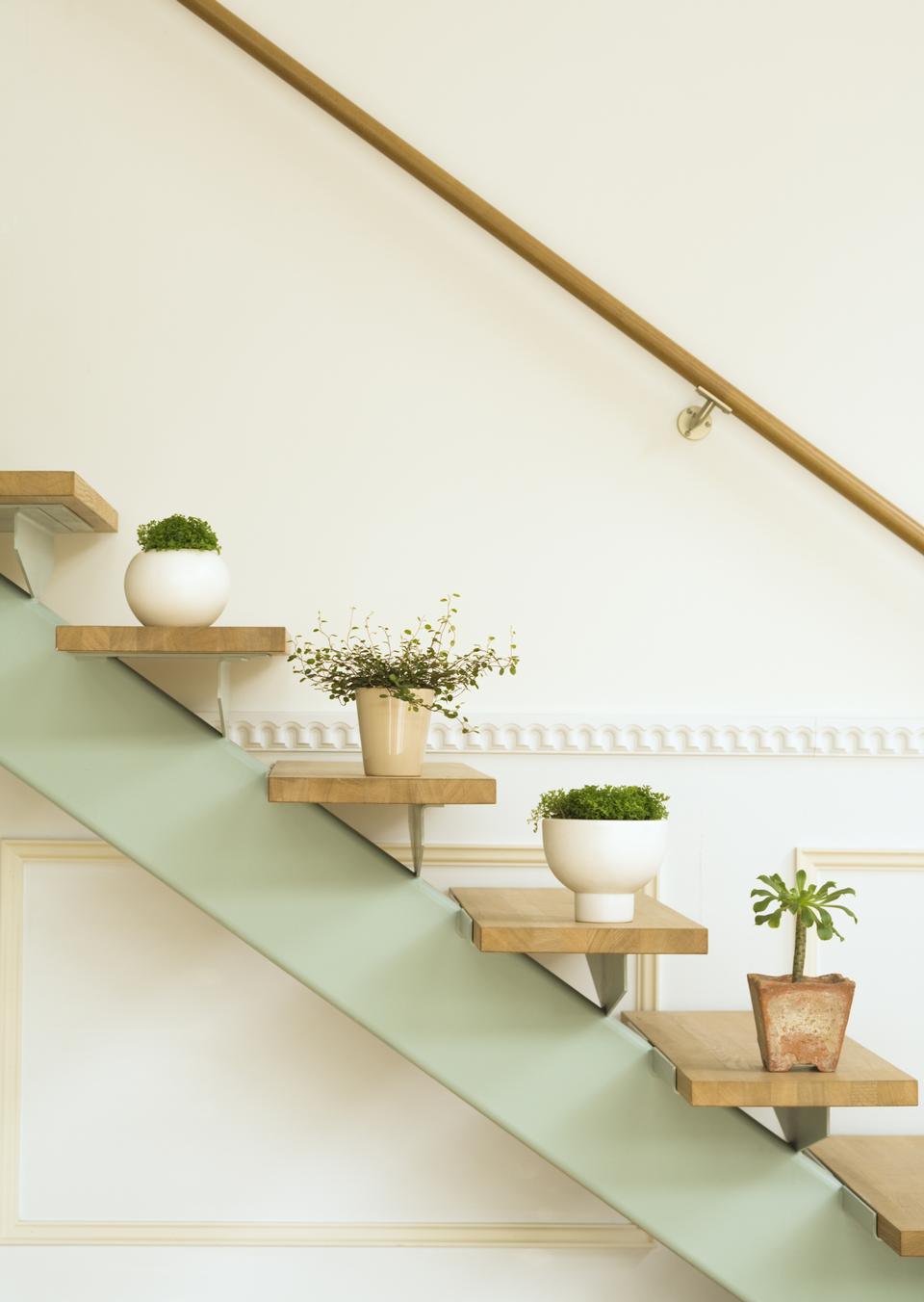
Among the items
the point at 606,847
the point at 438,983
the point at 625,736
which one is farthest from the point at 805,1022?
the point at 625,736

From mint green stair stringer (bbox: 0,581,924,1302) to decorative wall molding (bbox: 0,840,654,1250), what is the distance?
0.35 meters

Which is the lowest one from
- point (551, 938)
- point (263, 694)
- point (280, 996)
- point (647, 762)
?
point (280, 996)

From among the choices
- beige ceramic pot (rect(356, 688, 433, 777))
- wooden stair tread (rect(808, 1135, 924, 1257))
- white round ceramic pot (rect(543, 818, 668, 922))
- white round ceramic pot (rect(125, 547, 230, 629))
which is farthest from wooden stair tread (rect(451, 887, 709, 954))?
white round ceramic pot (rect(125, 547, 230, 629))

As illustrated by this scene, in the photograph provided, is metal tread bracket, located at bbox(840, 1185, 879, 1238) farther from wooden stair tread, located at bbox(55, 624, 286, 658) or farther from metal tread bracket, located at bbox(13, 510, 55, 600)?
metal tread bracket, located at bbox(13, 510, 55, 600)

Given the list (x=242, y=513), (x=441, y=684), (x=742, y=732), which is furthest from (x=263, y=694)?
(x=742, y=732)

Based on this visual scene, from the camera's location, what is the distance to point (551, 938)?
1.45 m

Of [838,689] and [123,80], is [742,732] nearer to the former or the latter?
[838,689]

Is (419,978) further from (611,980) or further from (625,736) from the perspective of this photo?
(625,736)

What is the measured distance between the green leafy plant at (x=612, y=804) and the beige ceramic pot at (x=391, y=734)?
0.21 meters

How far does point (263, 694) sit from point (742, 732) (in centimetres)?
81

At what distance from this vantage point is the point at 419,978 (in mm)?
1594

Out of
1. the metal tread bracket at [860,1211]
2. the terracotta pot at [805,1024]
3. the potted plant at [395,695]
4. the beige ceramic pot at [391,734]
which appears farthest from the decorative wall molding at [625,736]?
the metal tread bracket at [860,1211]

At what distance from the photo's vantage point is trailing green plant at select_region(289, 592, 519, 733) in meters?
1.61

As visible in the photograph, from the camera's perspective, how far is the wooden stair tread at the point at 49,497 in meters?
1.51
